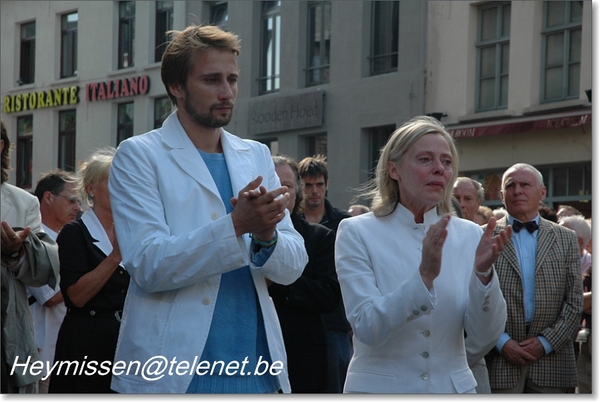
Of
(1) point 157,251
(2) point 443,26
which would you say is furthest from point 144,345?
(2) point 443,26

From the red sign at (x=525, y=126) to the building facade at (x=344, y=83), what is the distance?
0.08ft

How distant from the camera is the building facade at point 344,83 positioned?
16688 mm

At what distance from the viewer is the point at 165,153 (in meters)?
3.52

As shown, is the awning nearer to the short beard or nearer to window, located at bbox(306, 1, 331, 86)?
window, located at bbox(306, 1, 331, 86)

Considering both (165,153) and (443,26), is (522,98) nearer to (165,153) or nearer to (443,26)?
(443,26)

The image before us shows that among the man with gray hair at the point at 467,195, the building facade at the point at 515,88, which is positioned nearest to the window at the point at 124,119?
the building facade at the point at 515,88

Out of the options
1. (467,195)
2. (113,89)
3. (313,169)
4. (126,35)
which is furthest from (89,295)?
(113,89)

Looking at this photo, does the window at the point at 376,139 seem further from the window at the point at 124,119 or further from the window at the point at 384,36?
the window at the point at 124,119

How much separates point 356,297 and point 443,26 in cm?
1575

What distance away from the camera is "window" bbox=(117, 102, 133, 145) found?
2008cm

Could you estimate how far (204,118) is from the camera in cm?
358

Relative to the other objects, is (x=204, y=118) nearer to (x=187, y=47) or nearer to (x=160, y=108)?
(x=187, y=47)

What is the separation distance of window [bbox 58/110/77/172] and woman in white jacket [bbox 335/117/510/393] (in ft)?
41.0

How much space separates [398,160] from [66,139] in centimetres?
1518
